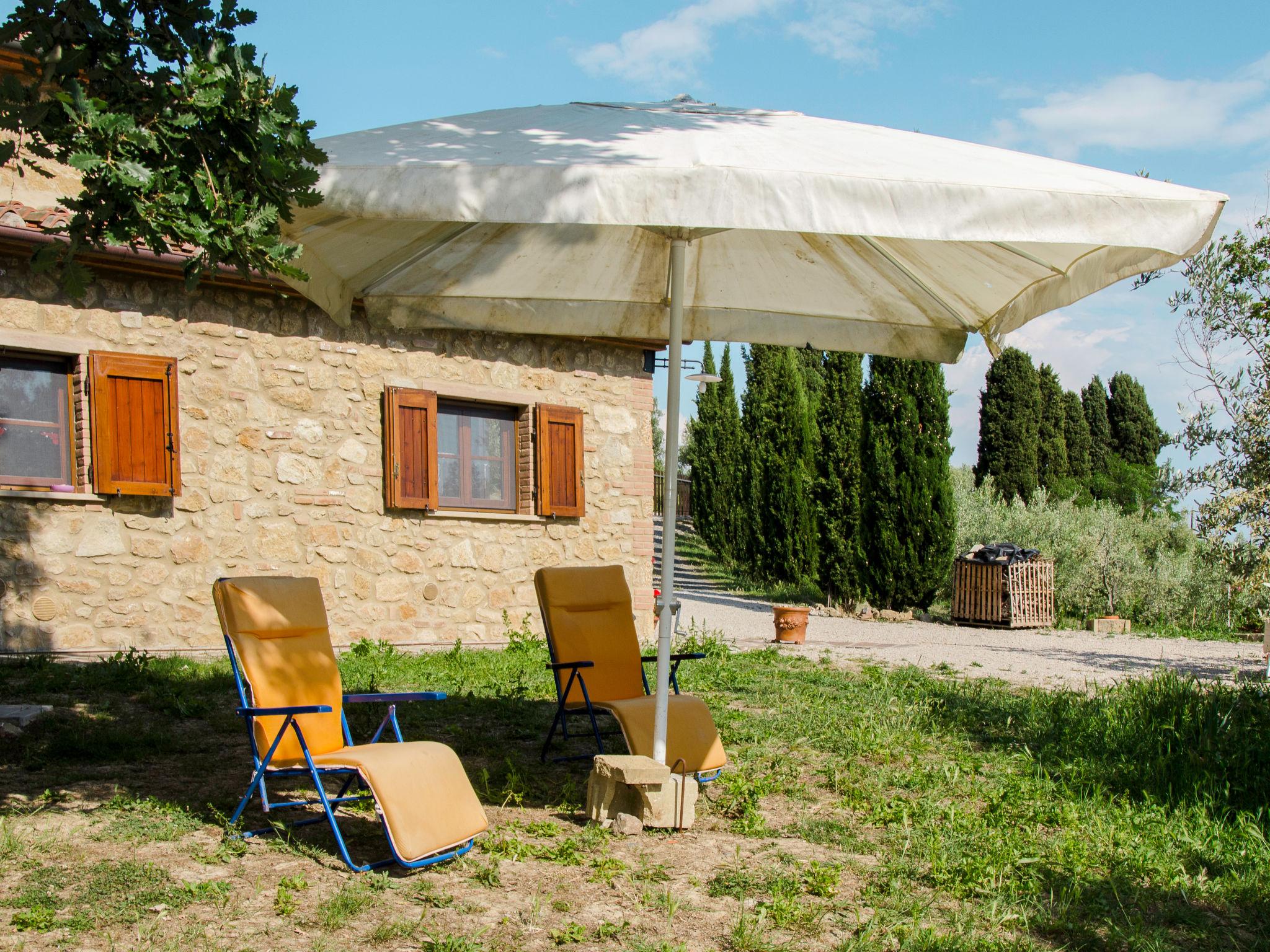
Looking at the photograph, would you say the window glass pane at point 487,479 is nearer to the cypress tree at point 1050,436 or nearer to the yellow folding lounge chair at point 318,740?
the yellow folding lounge chair at point 318,740

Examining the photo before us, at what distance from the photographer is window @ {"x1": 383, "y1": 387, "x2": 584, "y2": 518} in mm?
9078

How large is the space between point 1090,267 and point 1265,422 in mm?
5391

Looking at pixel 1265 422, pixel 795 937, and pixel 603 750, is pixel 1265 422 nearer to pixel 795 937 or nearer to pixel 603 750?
pixel 603 750

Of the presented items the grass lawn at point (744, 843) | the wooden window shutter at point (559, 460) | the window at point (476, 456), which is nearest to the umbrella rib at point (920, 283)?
the grass lawn at point (744, 843)

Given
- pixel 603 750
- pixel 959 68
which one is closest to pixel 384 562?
pixel 603 750

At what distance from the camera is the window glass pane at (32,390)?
730cm

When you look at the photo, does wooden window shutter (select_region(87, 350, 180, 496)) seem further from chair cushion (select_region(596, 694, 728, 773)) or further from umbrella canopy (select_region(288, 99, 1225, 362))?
chair cushion (select_region(596, 694, 728, 773))

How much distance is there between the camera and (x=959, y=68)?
5.98 metres

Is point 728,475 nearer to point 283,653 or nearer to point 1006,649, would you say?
point 1006,649

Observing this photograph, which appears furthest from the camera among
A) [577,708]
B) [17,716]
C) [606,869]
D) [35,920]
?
[17,716]

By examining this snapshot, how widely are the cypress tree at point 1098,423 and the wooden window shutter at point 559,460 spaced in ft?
67.1

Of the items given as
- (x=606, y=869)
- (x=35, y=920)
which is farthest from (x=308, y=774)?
(x=606, y=869)

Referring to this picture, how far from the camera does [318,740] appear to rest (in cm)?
408

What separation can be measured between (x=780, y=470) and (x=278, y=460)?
11.4 m
